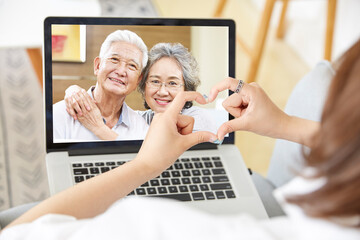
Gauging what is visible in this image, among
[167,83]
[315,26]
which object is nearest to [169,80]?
[167,83]

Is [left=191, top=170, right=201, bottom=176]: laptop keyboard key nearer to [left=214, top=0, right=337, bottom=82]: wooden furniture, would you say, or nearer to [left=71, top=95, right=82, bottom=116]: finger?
[left=71, top=95, right=82, bottom=116]: finger

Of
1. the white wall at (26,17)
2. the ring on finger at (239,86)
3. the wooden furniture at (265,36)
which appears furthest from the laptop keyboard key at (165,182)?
the wooden furniture at (265,36)

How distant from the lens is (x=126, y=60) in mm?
824

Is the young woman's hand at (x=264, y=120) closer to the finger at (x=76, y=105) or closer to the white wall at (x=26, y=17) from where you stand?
the finger at (x=76, y=105)

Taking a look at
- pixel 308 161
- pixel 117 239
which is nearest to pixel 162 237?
pixel 117 239

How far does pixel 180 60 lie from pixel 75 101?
21 cm

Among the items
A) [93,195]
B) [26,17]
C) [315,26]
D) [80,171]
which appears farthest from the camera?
[315,26]

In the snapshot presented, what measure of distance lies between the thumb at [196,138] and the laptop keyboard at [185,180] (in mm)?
118

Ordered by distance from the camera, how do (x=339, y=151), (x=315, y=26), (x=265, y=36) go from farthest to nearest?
(x=315, y=26) < (x=265, y=36) < (x=339, y=151)

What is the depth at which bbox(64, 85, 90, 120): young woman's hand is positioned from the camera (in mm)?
796

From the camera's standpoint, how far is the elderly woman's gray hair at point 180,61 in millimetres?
821

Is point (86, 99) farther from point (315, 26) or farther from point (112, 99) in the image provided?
point (315, 26)

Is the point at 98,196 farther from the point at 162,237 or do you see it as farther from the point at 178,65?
the point at 178,65

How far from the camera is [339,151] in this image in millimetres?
340
